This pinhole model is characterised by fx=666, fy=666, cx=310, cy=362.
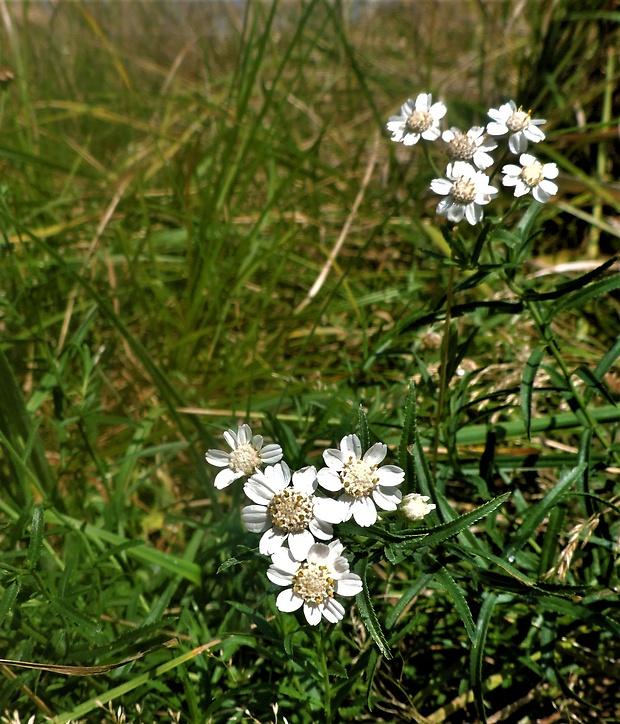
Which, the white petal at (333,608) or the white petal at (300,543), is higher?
the white petal at (300,543)

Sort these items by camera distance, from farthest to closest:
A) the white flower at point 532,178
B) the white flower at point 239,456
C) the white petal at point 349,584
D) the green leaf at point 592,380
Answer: the green leaf at point 592,380 < the white flower at point 532,178 < the white flower at point 239,456 < the white petal at point 349,584

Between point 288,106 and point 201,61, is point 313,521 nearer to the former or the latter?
point 288,106

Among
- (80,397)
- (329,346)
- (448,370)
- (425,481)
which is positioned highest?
(448,370)

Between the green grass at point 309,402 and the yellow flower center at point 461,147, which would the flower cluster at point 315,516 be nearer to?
the green grass at point 309,402

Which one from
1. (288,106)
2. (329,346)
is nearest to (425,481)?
(329,346)

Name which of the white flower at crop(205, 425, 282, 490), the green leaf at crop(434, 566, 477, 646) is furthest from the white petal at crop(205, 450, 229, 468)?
the green leaf at crop(434, 566, 477, 646)

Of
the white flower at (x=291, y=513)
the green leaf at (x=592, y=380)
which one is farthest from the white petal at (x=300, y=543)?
the green leaf at (x=592, y=380)
